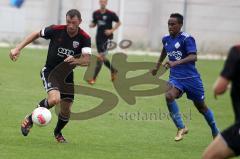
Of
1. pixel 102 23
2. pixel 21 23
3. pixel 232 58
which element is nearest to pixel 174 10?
pixel 21 23

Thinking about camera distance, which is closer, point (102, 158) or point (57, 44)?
point (102, 158)

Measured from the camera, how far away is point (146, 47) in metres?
34.9

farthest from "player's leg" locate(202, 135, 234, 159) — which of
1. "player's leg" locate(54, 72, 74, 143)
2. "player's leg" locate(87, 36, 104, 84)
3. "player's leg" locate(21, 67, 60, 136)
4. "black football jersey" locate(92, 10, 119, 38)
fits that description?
"black football jersey" locate(92, 10, 119, 38)

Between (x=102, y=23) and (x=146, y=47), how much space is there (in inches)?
519

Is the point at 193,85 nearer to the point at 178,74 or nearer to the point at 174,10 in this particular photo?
the point at 178,74

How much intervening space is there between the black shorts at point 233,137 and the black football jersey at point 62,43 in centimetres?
435

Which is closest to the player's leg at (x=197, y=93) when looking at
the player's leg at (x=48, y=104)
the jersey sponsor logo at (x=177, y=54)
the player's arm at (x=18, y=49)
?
the jersey sponsor logo at (x=177, y=54)

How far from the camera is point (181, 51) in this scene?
477 inches

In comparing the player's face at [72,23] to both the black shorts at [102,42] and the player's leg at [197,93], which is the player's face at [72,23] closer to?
the player's leg at [197,93]

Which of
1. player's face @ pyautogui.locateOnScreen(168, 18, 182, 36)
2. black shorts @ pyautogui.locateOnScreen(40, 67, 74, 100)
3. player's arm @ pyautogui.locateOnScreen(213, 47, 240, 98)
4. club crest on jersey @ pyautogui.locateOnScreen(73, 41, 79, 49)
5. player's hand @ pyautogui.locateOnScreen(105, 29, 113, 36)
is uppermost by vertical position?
player's arm @ pyautogui.locateOnScreen(213, 47, 240, 98)

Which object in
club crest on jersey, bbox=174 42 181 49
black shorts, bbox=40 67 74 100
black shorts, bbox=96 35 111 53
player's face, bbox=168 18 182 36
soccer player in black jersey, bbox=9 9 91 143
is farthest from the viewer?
black shorts, bbox=96 35 111 53

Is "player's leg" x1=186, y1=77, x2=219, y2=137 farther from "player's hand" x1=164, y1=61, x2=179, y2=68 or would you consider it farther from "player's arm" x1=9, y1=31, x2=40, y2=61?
"player's arm" x1=9, y1=31, x2=40, y2=61

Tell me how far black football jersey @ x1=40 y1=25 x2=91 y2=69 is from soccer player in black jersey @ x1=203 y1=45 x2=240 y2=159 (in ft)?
13.9

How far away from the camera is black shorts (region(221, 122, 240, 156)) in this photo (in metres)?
7.37
